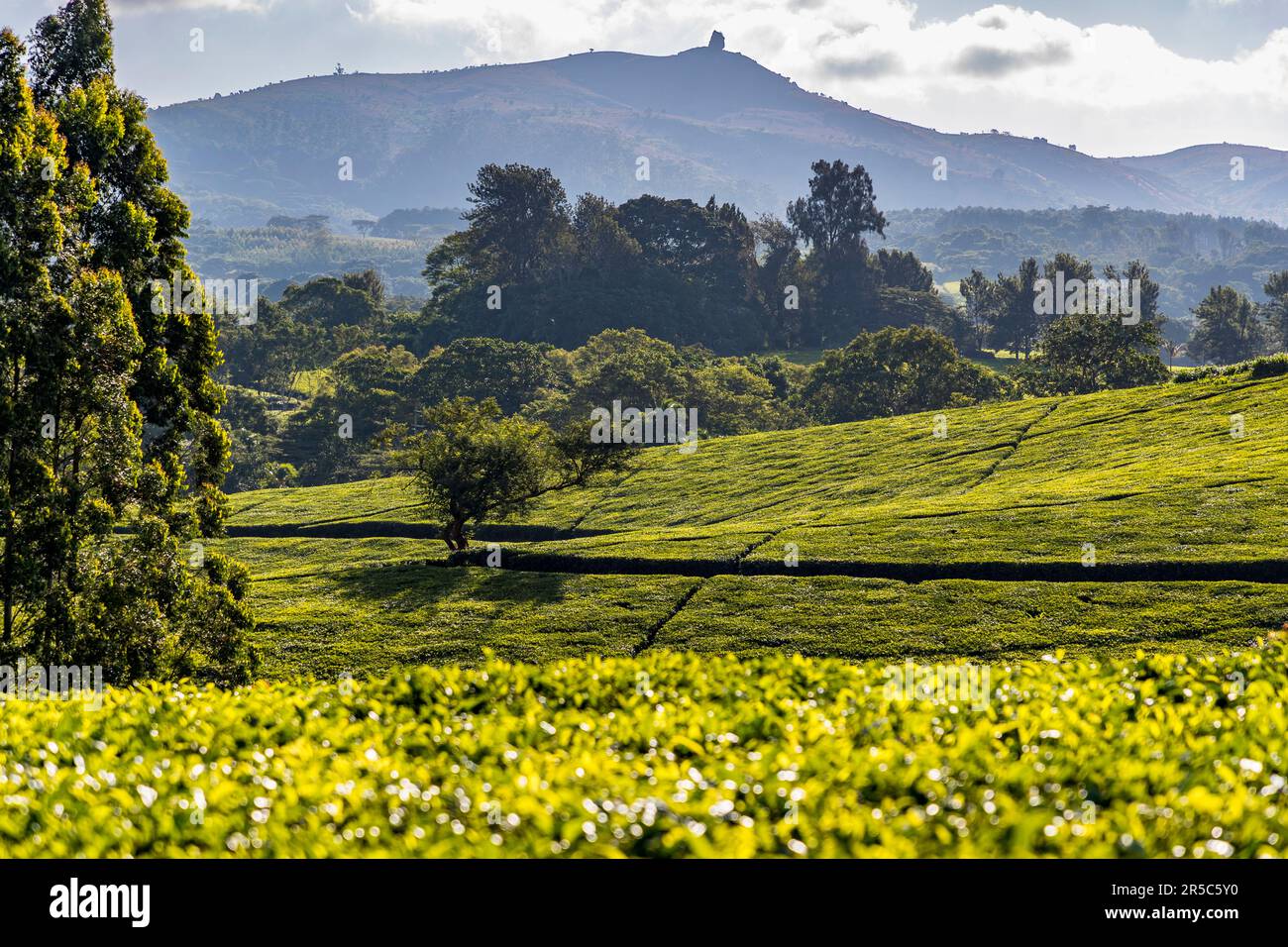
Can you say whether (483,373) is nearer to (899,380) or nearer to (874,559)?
(899,380)

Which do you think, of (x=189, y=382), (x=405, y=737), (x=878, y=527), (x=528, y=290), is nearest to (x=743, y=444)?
(x=878, y=527)

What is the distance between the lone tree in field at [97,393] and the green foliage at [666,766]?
36.8 feet

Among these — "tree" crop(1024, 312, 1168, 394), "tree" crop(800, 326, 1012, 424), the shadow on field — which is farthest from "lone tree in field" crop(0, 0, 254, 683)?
"tree" crop(1024, 312, 1168, 394)

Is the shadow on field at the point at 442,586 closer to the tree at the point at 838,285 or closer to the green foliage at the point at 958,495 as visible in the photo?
the green foliage at the point at 958,495

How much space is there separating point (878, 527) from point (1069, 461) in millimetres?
17865

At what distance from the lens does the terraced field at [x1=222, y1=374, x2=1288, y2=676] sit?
3244 cm

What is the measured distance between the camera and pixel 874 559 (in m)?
39.5

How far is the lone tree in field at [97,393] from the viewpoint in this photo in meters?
23.7

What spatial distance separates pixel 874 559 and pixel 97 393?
90.9ft

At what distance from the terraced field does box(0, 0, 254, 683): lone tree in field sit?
24.6ft

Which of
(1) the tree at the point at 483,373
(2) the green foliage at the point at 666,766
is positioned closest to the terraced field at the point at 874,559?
(2) the green foliage at the point at 666,766

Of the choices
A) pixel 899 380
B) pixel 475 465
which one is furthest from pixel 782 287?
pixel 475 465

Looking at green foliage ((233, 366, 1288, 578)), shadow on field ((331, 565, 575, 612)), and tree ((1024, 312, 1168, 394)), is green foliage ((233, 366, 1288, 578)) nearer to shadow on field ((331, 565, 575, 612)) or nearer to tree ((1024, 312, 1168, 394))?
shadow on field ((331, 565, 575, 612))

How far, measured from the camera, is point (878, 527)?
44250mm
